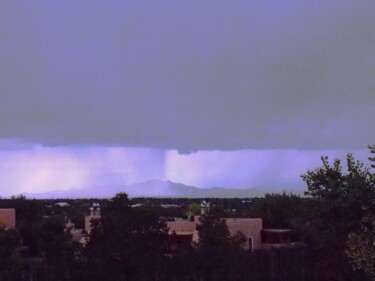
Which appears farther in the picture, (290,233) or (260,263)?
(290,233)

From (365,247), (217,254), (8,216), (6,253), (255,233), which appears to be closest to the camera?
(365,247)

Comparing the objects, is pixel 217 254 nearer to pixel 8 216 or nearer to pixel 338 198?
pixel 338 198

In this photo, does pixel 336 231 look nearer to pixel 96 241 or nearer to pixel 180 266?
pixel 180 266

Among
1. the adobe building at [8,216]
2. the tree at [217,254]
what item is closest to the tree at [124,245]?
the tree at [217,254]

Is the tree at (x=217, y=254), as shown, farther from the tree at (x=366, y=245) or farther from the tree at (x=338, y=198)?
the tree at (x=366, y=245)

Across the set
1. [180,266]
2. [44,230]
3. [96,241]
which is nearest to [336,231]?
[180,266]

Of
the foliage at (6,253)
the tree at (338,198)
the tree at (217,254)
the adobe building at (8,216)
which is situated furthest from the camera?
the adobe building at (8,216)

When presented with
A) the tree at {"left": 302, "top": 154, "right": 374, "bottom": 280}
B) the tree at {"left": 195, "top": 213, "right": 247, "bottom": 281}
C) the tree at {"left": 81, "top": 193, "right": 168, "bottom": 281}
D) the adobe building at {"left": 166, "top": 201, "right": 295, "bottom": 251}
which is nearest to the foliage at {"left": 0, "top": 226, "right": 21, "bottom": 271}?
the tree at {"left": 81, "top": 193, "right": 168, "bottom": 281}

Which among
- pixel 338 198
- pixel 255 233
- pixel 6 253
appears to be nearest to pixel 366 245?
pixel 338 198

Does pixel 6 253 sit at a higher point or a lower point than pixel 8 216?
lower

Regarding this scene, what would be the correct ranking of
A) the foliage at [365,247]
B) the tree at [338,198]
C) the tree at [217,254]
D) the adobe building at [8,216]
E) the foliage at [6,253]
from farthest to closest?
1. the adobe building at [8,216]
2. the foliage at [6,253]
3. the tree at [217,254]
4. the tree at [338,198]
5. the foliage at [365,247]

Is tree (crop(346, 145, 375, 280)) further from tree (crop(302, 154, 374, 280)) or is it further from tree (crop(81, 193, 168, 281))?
tree (crop(81, 193, 168, 281))
